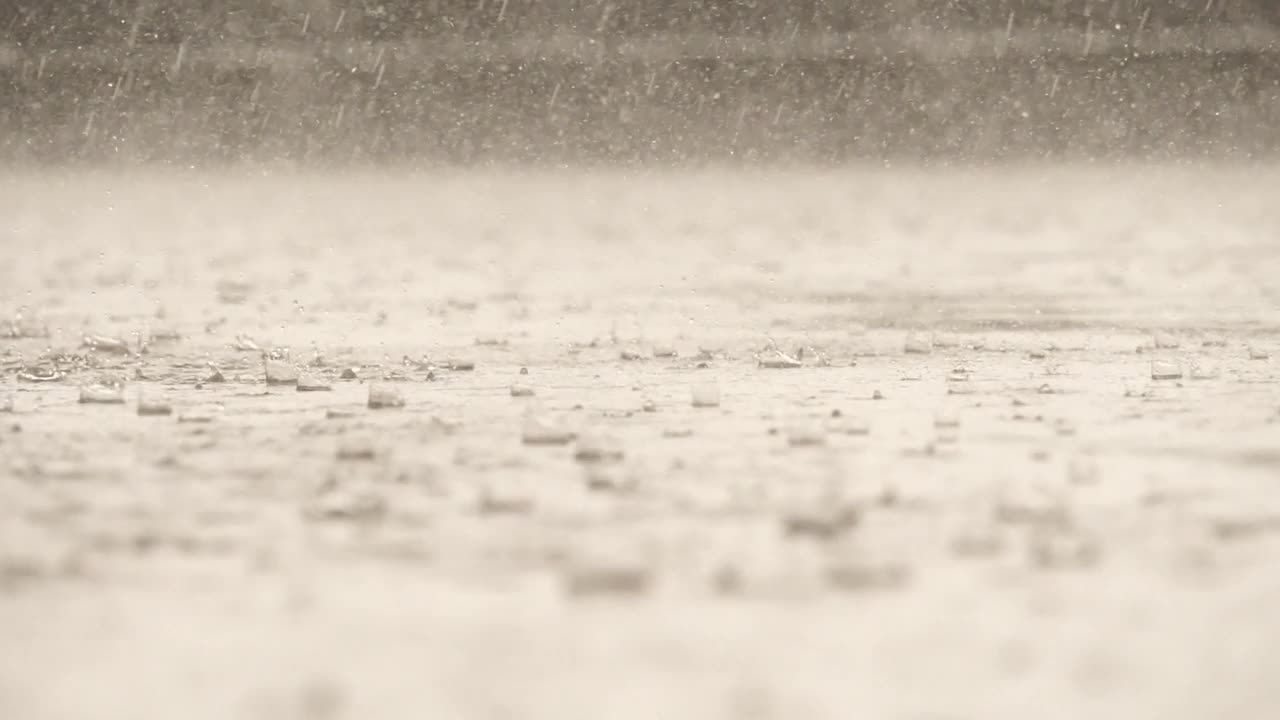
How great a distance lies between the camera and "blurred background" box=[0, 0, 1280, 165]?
1764 cm

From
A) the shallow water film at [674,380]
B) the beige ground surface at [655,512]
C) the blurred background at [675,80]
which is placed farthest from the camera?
the blurred background at [675,80]

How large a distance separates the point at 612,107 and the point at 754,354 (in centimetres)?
1132

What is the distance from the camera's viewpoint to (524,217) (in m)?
15.8

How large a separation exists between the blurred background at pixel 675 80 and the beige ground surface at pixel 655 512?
8.68 metres

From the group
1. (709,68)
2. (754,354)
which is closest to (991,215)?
(709,68)

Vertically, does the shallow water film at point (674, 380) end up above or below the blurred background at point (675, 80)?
below

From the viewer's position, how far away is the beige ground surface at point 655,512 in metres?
2.26

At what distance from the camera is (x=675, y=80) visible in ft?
58.2

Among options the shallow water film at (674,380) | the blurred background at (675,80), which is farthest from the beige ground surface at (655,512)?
the blurred background at (675,80)

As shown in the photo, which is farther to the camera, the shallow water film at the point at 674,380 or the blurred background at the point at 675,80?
the blurred background at the point at 675,80

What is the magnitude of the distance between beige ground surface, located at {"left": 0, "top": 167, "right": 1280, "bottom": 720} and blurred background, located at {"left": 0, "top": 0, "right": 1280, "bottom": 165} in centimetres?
868

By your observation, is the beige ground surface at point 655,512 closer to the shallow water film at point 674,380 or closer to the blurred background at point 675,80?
the shallow water film at point 674,380

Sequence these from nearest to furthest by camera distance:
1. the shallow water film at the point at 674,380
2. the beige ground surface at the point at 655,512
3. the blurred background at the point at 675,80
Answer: the beige ground surface at the point at 655,512, the shallow water film at the point at 674,380, the blurred background at the point at 675,80

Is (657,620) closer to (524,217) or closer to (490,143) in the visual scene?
(524,217)
